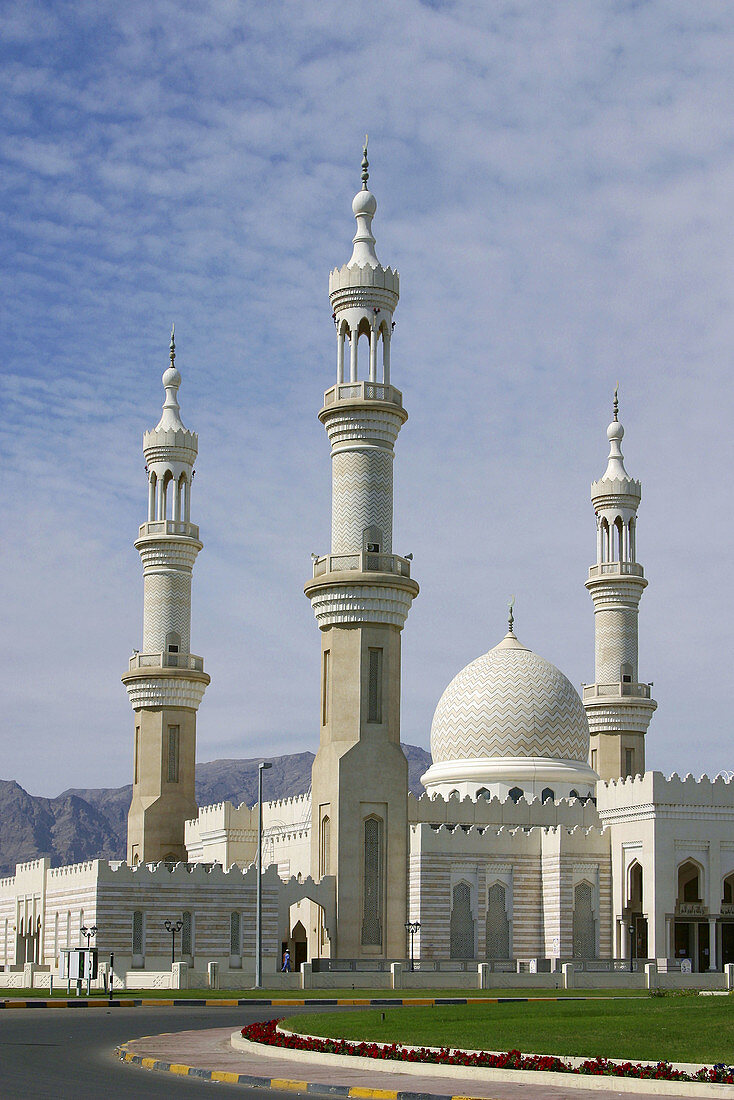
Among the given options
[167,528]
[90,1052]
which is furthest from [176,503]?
[90,1052]

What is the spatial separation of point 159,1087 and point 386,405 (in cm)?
4595

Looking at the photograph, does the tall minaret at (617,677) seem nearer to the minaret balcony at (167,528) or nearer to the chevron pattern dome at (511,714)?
the chevron pattern dome at (511,714)

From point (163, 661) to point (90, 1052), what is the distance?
4959cm

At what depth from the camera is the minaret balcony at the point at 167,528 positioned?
7656 cm

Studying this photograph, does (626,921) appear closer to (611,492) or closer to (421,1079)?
(611,492)

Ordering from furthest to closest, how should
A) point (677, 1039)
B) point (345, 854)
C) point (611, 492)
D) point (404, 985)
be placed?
point (611, 492)
point (345, 854)
point (404, 985)
point (677, 1039)

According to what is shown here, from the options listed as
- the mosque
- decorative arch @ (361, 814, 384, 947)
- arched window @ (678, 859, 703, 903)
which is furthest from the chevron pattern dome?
decorative arch @ (361, 814, 384, 947)

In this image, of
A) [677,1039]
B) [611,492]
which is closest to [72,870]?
[611,492]

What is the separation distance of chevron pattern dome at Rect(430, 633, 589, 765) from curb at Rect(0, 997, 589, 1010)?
97.2ft

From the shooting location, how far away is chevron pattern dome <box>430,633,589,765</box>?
7469cm

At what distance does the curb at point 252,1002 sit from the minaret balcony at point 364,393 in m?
27.0

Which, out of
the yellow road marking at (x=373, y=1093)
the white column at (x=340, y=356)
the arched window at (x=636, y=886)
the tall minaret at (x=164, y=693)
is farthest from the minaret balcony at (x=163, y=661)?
the yellow road marking at (x=373, y=1093)

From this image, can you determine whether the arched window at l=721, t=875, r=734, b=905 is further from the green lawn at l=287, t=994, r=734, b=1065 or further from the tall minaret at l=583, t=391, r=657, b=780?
the green lawn at l=287, t=994, r=734, b=1065

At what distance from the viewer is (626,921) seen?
6419 centimetres
